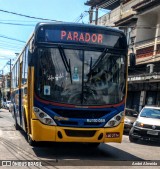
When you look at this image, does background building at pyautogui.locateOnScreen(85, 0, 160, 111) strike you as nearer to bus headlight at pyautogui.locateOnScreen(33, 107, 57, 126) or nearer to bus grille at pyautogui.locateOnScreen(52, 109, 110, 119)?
bus grille at pyautogui.locateOnScreen(52, 109, 110, 119)

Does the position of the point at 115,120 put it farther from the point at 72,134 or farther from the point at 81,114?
the point at 72,134

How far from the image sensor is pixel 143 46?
103 ft

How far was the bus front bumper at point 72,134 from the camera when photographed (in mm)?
9956

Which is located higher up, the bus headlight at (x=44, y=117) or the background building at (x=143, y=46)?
the background building at (x=143, y=46)

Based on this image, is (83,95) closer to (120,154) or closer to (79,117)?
(79,117)

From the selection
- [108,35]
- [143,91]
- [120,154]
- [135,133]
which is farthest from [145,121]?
[143,91]

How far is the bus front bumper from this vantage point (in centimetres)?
996

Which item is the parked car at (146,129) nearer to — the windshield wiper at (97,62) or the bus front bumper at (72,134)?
the bus front bumper at (72,134)

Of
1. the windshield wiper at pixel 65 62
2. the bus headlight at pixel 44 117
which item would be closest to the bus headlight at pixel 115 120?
the bus headlight at pixel 44 117

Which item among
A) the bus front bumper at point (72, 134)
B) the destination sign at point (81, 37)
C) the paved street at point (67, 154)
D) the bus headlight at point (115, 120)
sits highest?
the destination sign at point (81, 37)

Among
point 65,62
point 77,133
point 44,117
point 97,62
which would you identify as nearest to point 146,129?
point 97,62

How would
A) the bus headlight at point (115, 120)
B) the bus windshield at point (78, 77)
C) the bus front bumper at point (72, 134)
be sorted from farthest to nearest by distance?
the bus headlight at point (115, 120), the bus windshield at point (78, 77), the bus front bumper at point (72, 134)

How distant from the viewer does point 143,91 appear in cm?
3105

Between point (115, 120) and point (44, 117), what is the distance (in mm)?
1975
